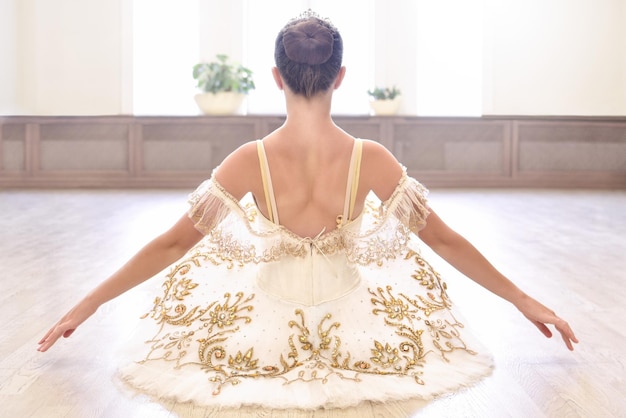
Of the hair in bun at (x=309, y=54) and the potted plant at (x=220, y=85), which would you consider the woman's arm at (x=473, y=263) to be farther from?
the potted plant at (x=220, y=85)

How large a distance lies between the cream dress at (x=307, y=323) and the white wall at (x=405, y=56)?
7.18 meters

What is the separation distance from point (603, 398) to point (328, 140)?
82 cm

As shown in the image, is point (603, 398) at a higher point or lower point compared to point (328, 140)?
lower

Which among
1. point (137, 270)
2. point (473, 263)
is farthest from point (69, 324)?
point (473, 263)

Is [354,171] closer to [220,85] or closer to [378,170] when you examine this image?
[378,170]

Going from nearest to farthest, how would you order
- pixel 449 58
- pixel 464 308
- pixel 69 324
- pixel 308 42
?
pixel 308 42, pixel 69 324, pixel 464 308, pixel 449 58

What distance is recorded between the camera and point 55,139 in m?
8.40

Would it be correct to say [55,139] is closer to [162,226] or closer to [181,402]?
[162,226]

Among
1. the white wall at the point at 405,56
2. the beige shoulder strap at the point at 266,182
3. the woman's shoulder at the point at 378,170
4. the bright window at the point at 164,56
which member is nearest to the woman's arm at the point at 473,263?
the woman's shoulder at the point at 378,170

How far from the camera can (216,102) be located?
8.42 meters

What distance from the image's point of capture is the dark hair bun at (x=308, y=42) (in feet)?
5.41

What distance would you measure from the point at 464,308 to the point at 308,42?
1.33m

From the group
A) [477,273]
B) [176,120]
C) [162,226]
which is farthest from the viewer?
[176,120]

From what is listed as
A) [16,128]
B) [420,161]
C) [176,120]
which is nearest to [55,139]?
[16,128]
